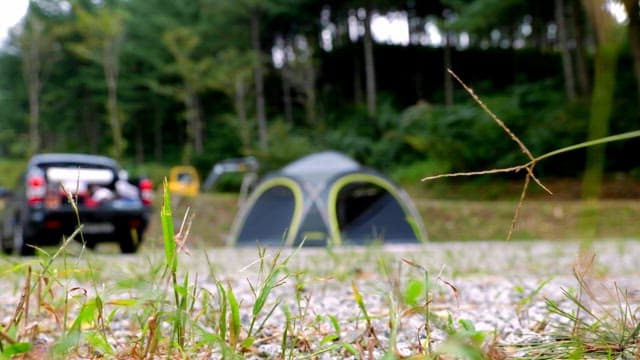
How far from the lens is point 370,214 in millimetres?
8023

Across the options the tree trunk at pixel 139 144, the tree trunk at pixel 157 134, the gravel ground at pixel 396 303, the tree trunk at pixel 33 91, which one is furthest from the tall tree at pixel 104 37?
the gravel ground at pixel 396 303

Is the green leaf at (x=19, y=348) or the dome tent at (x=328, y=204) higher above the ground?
the green leaf at (x=19, y=348)

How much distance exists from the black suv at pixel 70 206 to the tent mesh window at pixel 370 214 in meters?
2.45

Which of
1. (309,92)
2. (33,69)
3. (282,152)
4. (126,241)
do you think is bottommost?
(126,241)

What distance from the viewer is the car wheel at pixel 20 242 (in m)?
6.38

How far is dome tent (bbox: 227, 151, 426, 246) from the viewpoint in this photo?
7573 millimetres

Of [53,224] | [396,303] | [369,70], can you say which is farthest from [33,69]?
[396,303]

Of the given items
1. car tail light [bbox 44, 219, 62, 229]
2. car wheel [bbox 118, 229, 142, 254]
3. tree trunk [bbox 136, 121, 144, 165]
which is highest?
tree trunk [bbox 136, 121, 144, 165]

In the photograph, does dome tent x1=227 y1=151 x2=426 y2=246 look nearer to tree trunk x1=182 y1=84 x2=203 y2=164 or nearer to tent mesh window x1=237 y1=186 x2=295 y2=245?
tent mesh window x1=237 y1=186 x2=295 y2=245

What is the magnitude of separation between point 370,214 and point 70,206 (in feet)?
12.0

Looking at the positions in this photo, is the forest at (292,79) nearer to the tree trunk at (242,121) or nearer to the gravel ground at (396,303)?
the tree trunk at (242,121)

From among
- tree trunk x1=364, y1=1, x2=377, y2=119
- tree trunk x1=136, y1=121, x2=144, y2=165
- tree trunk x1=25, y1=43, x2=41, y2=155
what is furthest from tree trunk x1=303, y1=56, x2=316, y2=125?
tree trunk x1=25, y1=43, x2=41, y2=155

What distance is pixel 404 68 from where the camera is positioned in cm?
2561

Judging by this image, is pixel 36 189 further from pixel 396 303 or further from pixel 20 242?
pixel 396 303
